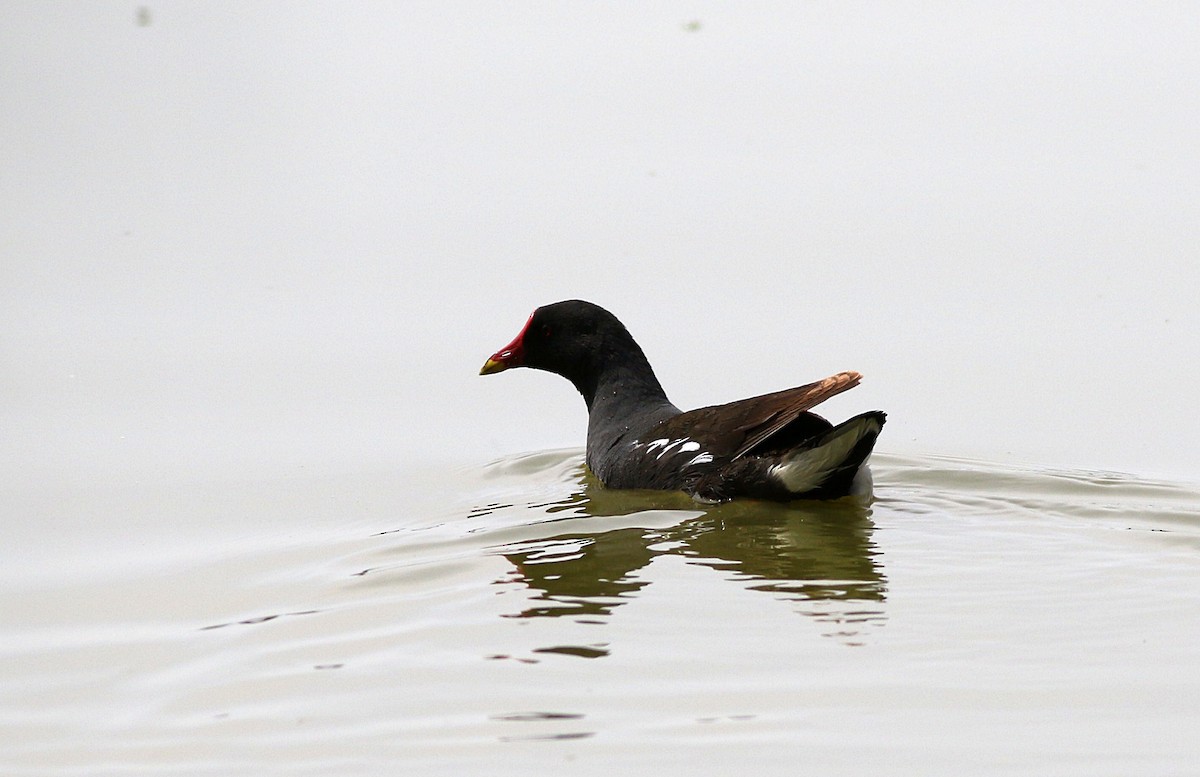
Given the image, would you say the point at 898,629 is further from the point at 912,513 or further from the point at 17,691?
the point at 17,691

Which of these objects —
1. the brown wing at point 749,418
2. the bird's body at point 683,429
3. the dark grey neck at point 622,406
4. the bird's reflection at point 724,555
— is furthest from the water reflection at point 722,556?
the dark grey neck at point 622,406

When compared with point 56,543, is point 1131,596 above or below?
below

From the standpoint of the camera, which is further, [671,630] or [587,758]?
[671,630]

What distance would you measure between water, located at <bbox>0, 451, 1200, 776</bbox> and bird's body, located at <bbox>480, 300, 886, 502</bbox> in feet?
0.47

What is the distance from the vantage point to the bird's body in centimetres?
650

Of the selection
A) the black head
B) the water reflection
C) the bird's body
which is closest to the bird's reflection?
the water reflection

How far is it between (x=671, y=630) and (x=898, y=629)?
0.70 meters

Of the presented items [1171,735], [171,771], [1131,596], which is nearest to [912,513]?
[1131,596]

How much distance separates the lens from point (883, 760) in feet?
12.8

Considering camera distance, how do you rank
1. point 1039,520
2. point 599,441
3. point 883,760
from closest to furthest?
point 883,760, point 1039,520, point 599,441

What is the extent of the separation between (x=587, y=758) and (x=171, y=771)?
1.06m

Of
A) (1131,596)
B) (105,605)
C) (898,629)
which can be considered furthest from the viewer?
(105,605)

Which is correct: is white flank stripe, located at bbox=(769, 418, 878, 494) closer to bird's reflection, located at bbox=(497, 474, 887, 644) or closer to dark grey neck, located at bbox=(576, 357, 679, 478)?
bird's reflection, located at bbox=(497, 474, 887, 644)

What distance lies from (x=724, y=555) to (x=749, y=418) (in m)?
0.97
